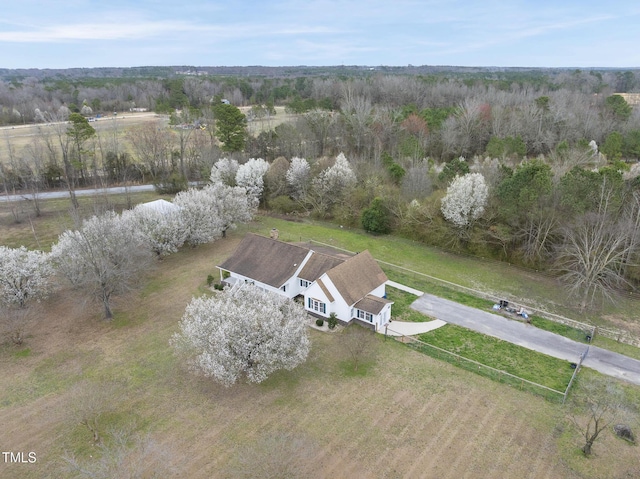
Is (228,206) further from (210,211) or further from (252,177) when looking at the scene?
(252,177)

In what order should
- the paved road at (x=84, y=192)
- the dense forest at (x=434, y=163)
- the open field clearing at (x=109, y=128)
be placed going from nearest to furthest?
the dense forest at (x=434, y=163)
the paved road at (x=84, y=192)
the open field clearing at (x=109, y=128)

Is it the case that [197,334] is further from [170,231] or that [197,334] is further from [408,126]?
[408,126]

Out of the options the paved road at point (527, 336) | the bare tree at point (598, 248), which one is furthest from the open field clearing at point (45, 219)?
the bare tree at point (598, 248)

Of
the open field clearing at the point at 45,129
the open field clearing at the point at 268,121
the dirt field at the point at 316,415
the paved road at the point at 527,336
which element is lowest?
the dirt field at the point at 316,415

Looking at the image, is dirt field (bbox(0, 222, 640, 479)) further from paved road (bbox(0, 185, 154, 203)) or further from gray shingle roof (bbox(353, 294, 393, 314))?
paved road (bbox(0, 185, 154, 203))

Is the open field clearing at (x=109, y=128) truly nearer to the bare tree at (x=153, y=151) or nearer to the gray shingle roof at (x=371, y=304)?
the bare tree at (x=153, y=151)

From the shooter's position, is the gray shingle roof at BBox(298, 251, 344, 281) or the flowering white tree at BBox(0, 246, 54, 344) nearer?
the flowering white tree at BBox(0, 246, 54, 344)

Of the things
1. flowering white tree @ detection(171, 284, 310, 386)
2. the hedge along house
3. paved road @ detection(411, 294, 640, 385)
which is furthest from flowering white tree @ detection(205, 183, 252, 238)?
paved road @ detection(411, 294, 640, 385)
